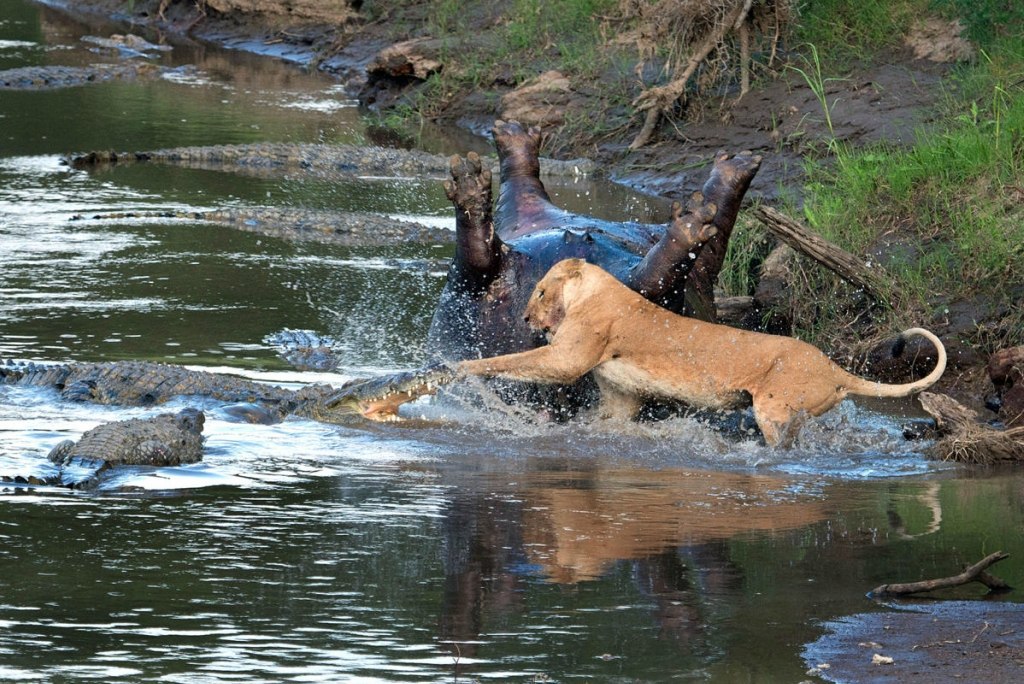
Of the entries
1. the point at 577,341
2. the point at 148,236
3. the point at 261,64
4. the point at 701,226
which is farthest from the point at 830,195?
the point at 261,64

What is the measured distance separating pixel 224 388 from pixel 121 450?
1347 mm

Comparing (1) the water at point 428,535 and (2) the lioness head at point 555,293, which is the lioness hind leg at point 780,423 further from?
(2) the lioness head at point 555,293

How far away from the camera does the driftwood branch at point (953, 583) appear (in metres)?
4.48

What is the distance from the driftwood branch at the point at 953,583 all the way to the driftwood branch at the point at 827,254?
4018 mm

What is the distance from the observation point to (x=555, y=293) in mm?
7043

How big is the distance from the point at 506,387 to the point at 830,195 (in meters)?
3.90

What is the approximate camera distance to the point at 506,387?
24.2 ft

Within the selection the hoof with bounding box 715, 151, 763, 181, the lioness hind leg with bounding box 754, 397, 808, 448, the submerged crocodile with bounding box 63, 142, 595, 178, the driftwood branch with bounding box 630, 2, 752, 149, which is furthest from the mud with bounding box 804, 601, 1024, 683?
the submerged crocodile with bounding box 63, 142, 595, 178

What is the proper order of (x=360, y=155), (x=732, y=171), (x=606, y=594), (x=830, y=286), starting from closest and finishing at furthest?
(x=606, y=594) < (x=732, y=171) < (x=830, y=286) < (x=360, y=155)

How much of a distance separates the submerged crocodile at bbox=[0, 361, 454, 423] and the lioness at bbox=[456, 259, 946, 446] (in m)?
0.34

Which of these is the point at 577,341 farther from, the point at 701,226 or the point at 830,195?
the point at 830,195

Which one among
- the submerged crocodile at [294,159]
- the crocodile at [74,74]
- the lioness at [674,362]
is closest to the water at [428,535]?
the lioness at [674,362]

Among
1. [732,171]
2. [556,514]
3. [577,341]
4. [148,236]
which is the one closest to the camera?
[556,514]

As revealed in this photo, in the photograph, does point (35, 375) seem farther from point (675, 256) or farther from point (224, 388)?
point (675, 256)
